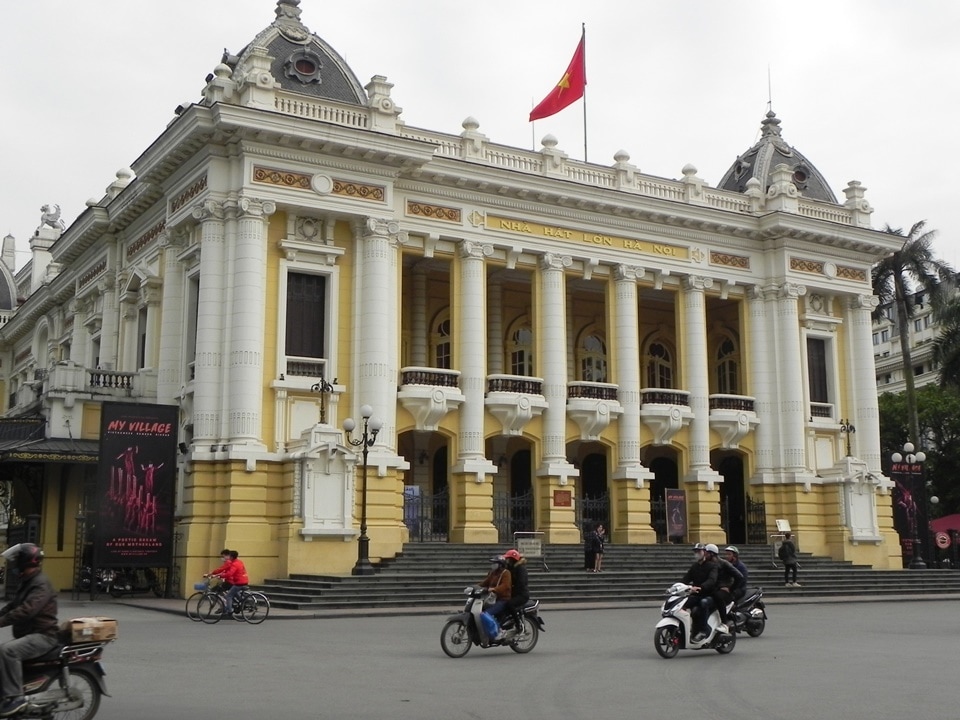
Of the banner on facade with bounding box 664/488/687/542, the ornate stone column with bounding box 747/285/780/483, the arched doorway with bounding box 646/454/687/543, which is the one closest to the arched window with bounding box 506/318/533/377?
the arched doorway with bounding box 646/454/687/543

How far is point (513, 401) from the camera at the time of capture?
33.9 meters

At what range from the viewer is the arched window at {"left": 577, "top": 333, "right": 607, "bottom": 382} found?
4172cm

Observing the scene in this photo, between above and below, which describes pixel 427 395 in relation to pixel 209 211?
below

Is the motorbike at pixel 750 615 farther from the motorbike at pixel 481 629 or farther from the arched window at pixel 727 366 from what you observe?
the arched window at pixel 727 366

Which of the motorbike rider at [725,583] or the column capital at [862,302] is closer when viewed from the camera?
the motorbike rider at [725,583]

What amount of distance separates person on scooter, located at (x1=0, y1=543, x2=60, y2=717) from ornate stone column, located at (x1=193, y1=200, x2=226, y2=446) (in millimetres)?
19987

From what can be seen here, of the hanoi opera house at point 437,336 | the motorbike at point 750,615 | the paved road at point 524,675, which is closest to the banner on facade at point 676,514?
the hanoi opera house at point 437,336

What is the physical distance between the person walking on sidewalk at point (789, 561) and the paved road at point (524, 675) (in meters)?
10.5

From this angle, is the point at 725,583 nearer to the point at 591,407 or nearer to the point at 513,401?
the point at 513,401

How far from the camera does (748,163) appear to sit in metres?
43.4

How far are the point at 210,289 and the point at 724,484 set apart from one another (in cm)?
2061

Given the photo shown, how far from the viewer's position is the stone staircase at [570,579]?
85.7ft

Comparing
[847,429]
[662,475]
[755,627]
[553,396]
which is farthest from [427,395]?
[847,429]

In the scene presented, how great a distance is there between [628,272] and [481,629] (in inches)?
897
